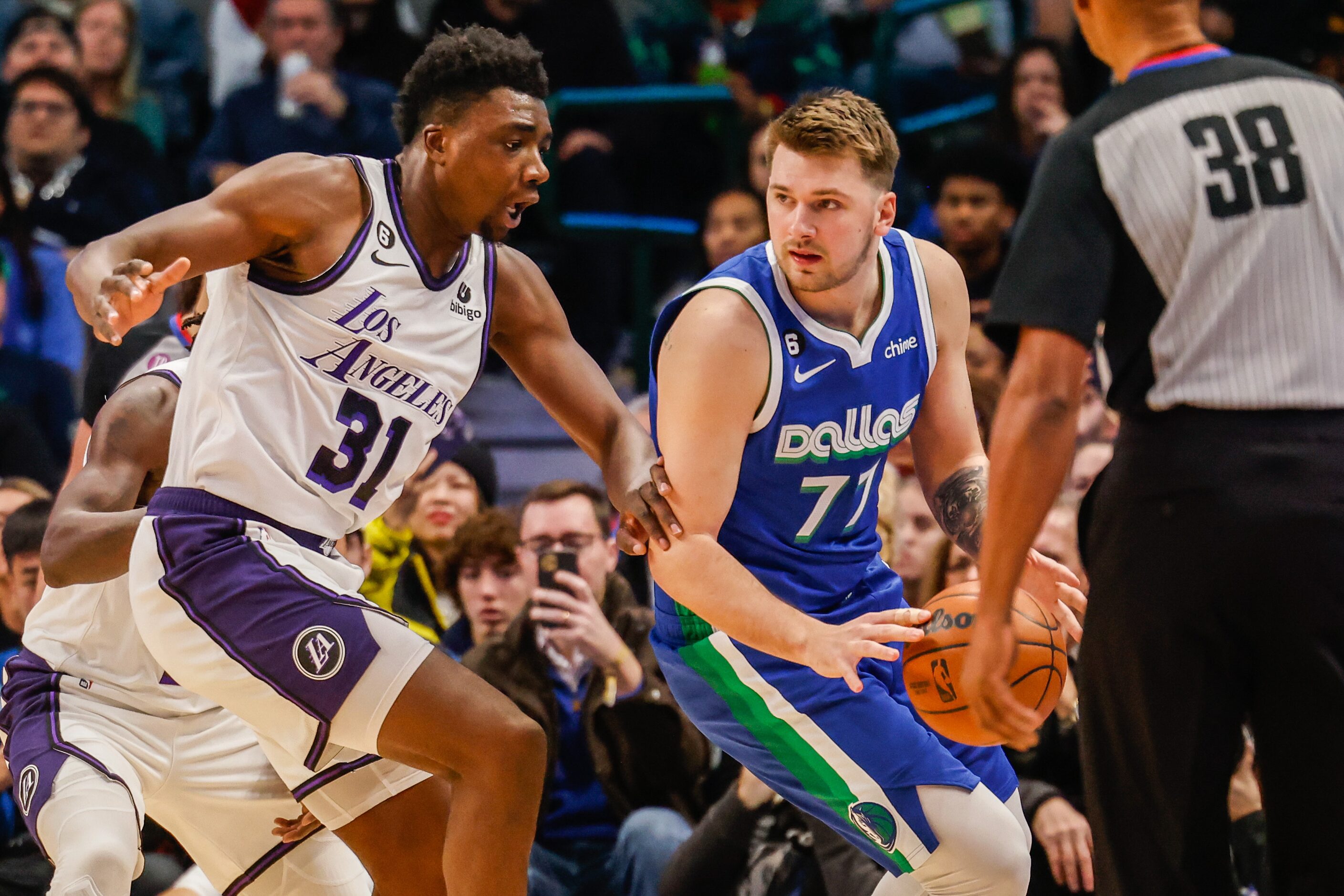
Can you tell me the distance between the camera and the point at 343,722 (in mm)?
3361

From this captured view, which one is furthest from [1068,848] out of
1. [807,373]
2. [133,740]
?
[133,740]

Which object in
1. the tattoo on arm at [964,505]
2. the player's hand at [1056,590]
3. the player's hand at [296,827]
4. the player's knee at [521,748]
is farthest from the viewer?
the player's hand at [296,827]

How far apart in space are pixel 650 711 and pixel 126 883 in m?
1.98

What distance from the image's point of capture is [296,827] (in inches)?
162

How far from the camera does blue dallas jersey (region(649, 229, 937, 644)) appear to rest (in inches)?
142

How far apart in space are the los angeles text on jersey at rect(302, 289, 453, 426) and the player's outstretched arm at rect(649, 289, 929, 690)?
0.60m

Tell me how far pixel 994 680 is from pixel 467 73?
6.51 ft

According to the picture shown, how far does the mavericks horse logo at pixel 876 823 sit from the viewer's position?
348cm

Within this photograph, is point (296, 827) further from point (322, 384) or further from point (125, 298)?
point (125, 298)

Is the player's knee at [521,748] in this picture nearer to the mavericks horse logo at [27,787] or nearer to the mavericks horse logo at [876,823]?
the mavericks horse logo at [876,823]

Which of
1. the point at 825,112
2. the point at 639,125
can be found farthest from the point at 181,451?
the point at 639,125

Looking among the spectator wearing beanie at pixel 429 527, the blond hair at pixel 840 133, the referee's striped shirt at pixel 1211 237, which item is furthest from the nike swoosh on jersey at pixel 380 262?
the spectator wearing beanie at pixel 429 527

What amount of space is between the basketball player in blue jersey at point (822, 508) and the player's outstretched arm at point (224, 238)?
828 mm

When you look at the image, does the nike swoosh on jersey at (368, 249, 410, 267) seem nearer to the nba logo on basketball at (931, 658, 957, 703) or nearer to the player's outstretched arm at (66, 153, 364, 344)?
the player's outstretched arm at (66, 153, 364, 344)
